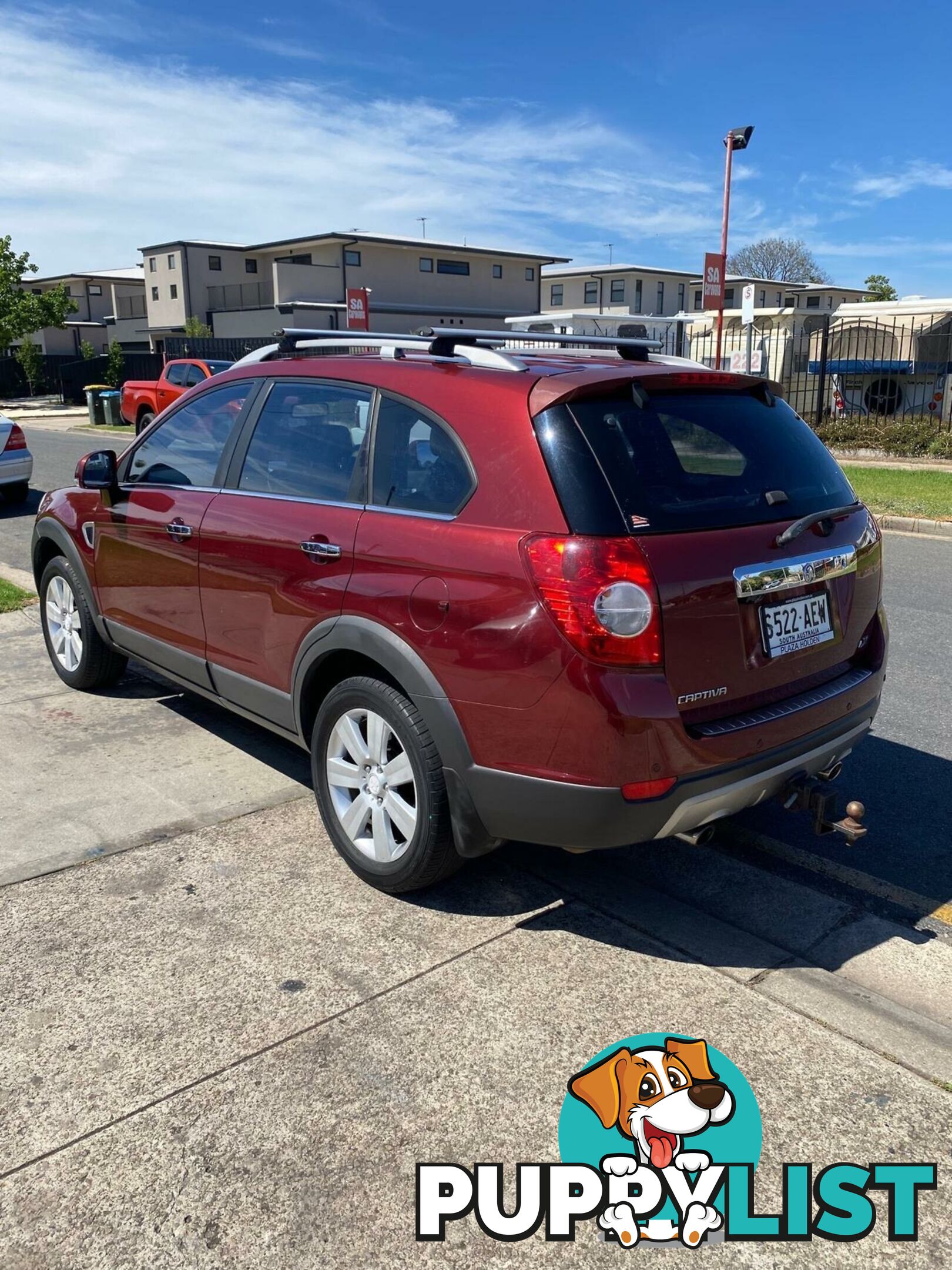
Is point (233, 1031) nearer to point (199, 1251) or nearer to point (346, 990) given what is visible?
point (346, 990)

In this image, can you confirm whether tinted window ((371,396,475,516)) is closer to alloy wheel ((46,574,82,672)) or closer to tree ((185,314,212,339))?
alloy wheel ((46,574,82,672))

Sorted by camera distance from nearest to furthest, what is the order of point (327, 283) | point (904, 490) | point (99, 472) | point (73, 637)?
point (99, 472)
point (73, 637)
point (904, 490)
point (327, 283)

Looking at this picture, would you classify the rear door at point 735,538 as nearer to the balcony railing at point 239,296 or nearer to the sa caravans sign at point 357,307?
the sa caravans sign at point 357,307

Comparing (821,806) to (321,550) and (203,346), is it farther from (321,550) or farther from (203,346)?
(203,346)

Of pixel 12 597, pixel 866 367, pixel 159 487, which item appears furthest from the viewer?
pixel 866 367

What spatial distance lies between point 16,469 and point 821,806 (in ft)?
41.6

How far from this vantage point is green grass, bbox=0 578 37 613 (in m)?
7.74

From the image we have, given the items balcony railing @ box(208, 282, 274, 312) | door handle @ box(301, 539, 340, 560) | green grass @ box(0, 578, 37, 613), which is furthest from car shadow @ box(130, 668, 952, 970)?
balcony railing @ box(208, 282, 274, 312)

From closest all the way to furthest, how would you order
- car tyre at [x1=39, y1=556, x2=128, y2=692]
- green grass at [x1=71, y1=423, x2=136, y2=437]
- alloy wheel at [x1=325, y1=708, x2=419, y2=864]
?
alloy wheel at [x1=325, y1=708, x2=419, y2=864], car tyre at [x1=39, y1=556, x2=128, y2=692], green grass at [x1=71, y1=423, x2=136, y2=437]

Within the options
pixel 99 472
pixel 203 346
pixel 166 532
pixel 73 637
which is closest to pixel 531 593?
pixel 166 532

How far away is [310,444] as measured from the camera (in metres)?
3.94

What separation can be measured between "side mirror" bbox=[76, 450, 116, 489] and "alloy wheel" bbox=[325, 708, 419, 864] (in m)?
2.16

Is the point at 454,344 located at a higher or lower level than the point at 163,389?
higher

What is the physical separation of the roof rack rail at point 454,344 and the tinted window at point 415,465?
0.88ft
